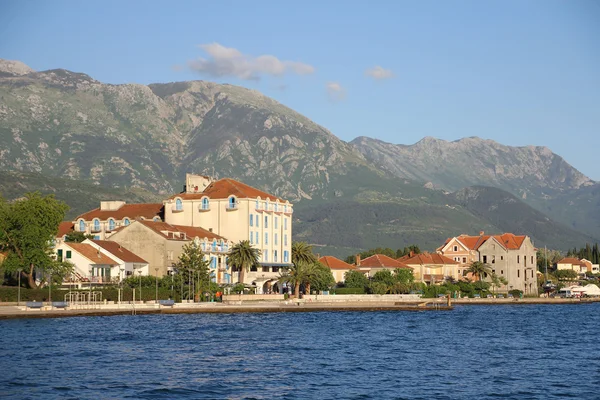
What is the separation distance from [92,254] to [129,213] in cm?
3402

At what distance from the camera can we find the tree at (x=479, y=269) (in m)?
175

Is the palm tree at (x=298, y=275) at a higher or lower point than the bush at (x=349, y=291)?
higher

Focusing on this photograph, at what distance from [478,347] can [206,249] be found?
68220 mm

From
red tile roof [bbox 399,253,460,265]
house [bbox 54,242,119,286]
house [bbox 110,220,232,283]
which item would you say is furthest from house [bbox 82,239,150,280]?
red tile roof [bbox 399,253,460,265]

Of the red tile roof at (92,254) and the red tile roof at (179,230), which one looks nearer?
the red tile roof at (92,254)

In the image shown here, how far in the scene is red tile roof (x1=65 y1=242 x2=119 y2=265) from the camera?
120 meters

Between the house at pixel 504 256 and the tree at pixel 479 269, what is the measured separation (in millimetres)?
3514

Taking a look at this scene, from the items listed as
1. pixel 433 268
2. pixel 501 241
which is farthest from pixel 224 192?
pixel 501 241

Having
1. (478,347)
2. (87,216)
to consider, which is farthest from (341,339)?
(87,216)

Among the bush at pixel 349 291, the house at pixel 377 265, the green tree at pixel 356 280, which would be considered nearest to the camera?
the bush at pixel 349 291

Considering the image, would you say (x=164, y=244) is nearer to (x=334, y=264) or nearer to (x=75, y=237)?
(x=75, y=237)

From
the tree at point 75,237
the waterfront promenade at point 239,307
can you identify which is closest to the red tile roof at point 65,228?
the tree at point 75,237

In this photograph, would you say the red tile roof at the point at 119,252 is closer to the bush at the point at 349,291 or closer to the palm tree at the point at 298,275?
the palm tree at the point at 298,275

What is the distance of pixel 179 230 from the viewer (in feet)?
456
